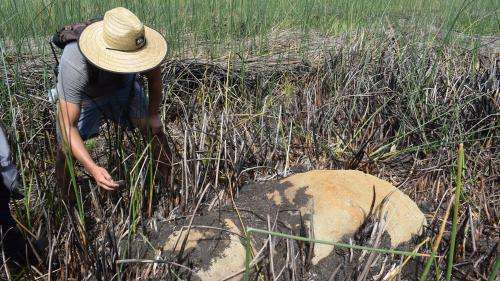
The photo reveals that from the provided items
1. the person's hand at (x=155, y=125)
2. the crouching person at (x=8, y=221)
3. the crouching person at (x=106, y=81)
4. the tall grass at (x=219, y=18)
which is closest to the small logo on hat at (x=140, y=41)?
the crouching person at (x=106, y=81)

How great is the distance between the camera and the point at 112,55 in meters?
1.53

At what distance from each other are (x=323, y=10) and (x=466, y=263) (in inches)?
118

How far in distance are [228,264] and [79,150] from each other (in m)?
0.64

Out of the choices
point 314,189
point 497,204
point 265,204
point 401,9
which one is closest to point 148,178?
point 265,204

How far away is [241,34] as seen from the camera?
354cm

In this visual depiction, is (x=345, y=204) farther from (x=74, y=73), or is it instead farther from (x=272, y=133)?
(x=74, y=73)

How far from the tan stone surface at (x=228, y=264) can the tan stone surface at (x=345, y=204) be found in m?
0.23

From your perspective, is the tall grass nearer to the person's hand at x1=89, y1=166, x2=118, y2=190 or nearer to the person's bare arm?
the person's bare arm

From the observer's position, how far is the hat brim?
4.99 ft

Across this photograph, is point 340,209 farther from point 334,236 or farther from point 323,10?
point 323,10

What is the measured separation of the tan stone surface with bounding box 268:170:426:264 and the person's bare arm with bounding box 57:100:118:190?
0.56 m

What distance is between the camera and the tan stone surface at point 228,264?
1361 mm

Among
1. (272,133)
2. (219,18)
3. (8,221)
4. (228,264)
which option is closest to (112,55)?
(8,221)

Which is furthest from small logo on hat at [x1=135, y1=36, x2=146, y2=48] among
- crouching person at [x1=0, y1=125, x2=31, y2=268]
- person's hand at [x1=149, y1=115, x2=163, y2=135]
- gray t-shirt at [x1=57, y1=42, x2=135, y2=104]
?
crouching person at [x1=0, y1=125, x2=31, y2=268]
